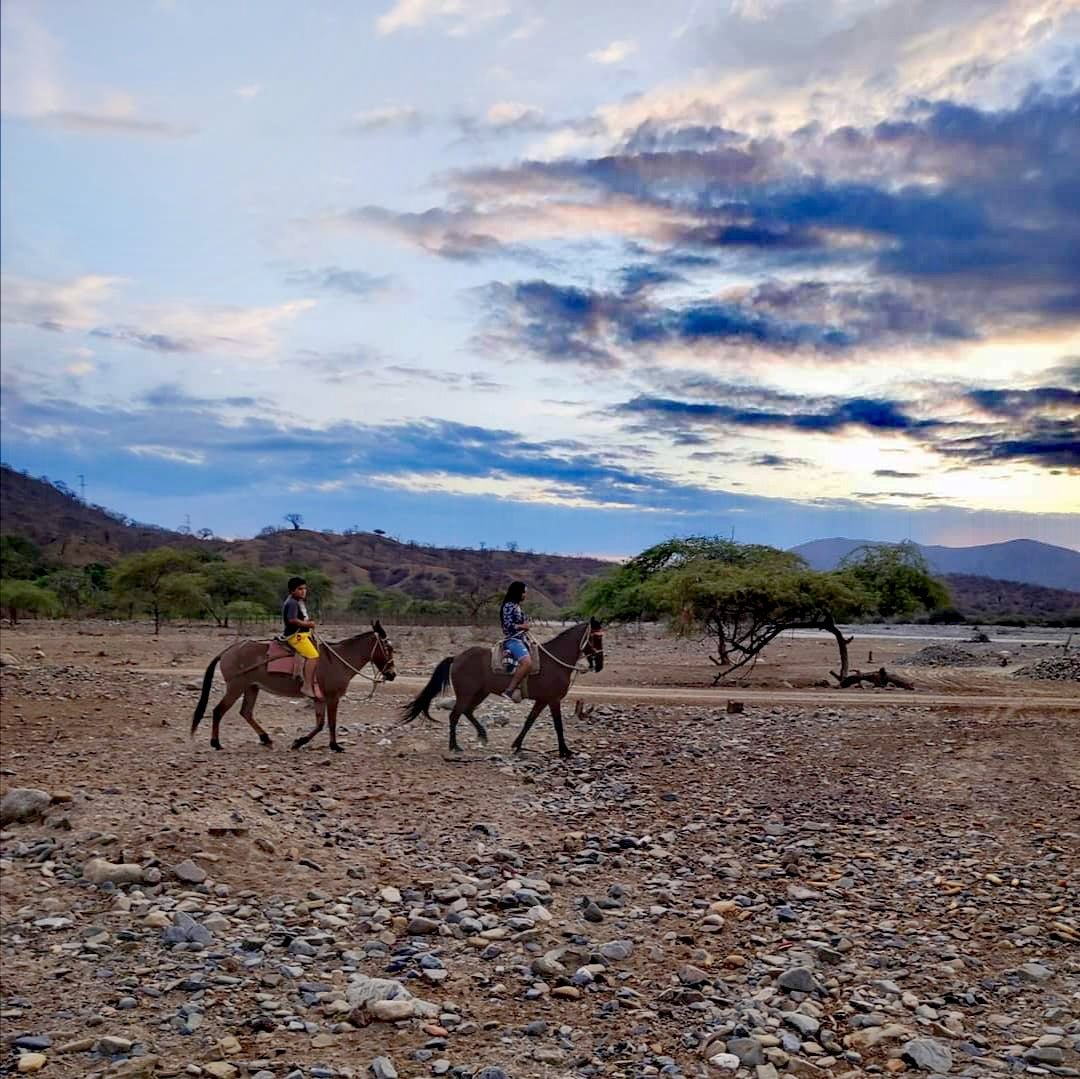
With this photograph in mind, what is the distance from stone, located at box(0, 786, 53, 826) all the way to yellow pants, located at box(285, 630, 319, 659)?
12.5 ft

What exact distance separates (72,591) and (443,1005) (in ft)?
191

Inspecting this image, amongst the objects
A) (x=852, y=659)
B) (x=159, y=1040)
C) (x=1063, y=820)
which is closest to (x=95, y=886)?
(x=159, y=1040)

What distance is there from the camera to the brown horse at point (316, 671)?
13.0 metres

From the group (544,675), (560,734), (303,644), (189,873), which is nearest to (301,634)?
(303,644)

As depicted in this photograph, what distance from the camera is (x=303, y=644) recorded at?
12812mm

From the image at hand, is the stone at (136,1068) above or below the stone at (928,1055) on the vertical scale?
below

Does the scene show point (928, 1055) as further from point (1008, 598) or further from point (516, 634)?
point (1008, 598)

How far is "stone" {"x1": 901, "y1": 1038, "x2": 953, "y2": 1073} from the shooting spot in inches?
201

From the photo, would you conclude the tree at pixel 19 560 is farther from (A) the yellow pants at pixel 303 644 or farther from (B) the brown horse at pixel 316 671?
(A) the yellow pants at pixel 303 644

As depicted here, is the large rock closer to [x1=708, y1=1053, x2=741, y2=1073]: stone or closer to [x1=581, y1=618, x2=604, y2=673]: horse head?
[x1=708, y1=1053, x2=741, y2=1073]: stone

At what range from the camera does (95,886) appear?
7.76 metres

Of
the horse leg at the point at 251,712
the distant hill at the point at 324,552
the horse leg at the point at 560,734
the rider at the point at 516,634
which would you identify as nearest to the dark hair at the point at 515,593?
the rider at the point at 516,634

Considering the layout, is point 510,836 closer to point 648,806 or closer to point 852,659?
point 648,806

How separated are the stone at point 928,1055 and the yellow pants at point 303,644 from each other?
9295 mm
